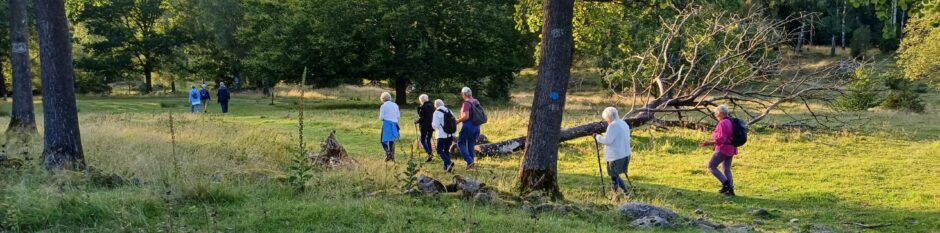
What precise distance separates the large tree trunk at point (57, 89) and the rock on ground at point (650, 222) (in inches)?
272

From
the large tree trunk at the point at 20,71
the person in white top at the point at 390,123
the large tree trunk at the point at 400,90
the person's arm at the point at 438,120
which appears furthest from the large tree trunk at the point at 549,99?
the large tree trunk at the point at 400,90

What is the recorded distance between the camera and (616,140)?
32.7ft

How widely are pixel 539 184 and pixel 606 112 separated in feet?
6.34

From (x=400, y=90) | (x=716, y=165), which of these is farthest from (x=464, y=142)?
(x=400, y=90)

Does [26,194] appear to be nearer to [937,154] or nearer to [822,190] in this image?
[822,190]

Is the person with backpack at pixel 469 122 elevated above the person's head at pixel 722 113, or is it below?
below

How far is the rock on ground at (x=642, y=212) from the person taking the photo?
7268 mm

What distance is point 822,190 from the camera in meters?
11.3

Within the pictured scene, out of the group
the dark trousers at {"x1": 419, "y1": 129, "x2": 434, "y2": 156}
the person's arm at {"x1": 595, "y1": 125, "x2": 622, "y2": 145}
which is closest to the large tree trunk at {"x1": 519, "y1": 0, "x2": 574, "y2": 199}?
the person's arm at {"x1": 595, "y1": 125, "x2": 622, "y2": 145}

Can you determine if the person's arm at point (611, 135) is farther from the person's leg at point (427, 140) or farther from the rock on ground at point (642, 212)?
the person's leg at point (427, 140)

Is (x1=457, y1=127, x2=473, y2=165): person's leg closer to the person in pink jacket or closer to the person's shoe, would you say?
the person in pink jacket

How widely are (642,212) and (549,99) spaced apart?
212cm

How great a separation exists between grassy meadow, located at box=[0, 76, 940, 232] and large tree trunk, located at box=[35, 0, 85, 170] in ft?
1.12

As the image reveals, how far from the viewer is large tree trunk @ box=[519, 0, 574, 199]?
8.59 meters
